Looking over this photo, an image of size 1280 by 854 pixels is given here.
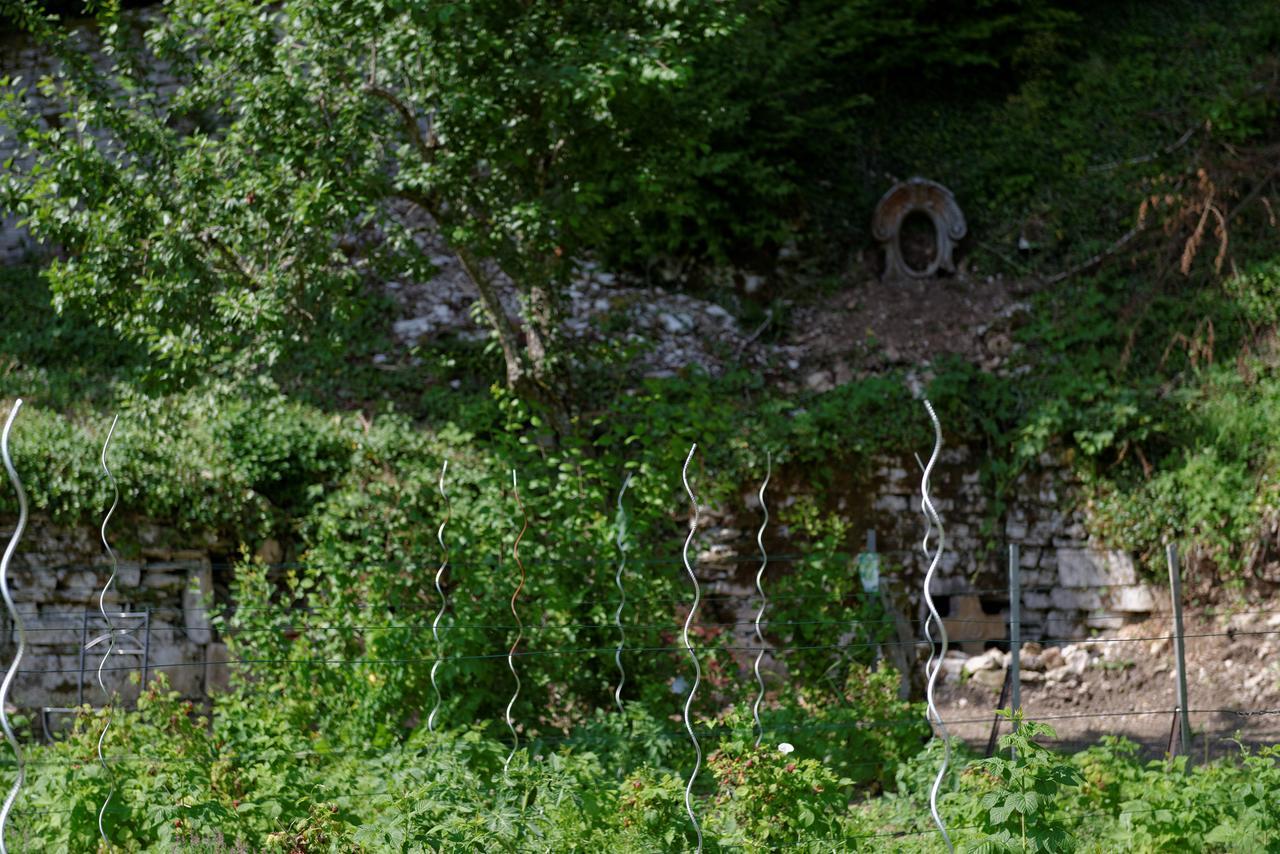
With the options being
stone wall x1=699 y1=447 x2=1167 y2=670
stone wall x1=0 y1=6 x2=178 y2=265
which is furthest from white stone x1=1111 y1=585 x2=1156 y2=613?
stone wall x1=0 y1=6 x2=178 y2=265

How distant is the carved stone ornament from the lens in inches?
412

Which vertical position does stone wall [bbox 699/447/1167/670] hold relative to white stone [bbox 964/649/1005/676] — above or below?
above

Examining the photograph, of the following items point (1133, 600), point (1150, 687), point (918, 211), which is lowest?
point (1150, 687)

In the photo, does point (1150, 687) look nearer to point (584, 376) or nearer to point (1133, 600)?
point (1133, 600)

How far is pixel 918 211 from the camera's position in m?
10.7

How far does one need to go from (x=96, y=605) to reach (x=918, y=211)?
7183mm

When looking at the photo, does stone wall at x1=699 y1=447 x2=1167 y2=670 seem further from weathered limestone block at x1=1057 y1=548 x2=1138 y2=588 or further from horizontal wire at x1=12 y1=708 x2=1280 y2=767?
horizontal wire at x1=12 y1=708 x2=1280 y2=767

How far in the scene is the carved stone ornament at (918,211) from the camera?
34.3 ft

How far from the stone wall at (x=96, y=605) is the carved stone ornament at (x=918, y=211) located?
6.21 metres

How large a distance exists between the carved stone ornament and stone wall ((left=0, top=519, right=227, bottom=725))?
621 cm

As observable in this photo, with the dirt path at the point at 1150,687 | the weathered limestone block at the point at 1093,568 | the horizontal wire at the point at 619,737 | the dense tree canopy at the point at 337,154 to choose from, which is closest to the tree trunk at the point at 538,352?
the dense tree canopy at the point at 337,154

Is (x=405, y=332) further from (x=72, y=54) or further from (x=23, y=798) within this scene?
(x=23, y=798)

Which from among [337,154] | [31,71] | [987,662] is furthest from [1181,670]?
[31,71]

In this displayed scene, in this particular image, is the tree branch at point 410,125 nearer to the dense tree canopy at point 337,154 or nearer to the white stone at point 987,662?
the dense tree canopy at point 337,154
